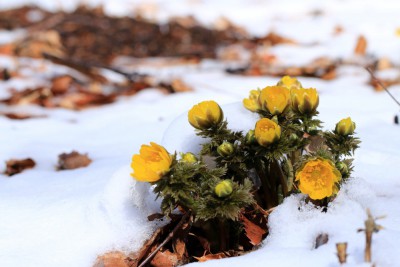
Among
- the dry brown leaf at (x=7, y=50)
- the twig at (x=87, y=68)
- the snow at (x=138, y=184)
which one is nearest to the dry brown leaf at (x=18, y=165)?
the snow at (x=138, y=184)

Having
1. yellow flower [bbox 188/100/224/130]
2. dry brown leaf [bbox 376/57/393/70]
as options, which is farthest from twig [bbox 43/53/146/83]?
yellow flower [bbox 188/100/224/130]

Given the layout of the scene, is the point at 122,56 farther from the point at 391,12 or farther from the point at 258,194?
the point at 258,194

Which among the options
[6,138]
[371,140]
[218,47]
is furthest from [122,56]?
[371,140]

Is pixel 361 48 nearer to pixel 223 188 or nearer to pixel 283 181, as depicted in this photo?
pixel 283 181

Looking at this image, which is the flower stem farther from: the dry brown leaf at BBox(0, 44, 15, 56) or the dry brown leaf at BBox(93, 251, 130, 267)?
the dry brown leaf at BBox(0, 44, 15, 56)

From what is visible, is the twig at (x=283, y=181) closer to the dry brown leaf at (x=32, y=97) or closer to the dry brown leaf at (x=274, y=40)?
the dry brown leaf at (x=32, y=97)

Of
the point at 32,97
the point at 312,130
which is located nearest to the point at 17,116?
the point at 32,97
